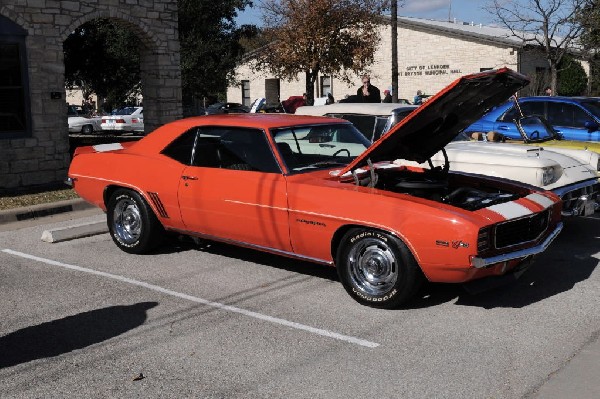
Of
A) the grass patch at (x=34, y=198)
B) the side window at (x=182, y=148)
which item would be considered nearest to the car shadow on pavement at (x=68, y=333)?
the side window at (x=182, y=148)

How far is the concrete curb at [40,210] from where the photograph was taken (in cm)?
906

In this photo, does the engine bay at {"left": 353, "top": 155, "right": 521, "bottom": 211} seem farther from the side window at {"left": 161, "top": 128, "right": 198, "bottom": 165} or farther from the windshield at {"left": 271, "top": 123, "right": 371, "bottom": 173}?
the side window at {"left": 161, "top": 128, "right": 198, "bottom": 165}

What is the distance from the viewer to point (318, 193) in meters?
5.38

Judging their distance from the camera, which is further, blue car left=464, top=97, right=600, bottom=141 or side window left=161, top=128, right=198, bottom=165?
blue car left=464, top=97, right=600, bottom=141

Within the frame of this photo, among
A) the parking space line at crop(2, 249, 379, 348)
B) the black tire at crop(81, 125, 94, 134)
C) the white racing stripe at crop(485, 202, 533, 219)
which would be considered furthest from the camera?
the black tire at crop(81, 125, 94, 134)

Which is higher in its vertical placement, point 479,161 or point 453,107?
point 453,107

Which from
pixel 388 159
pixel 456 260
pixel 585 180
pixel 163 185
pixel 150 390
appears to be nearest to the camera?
pixel 150 390

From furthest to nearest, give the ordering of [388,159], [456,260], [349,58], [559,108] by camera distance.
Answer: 1. [349,58]
2. [559,108]
3. [388,159]
4. [456,260]

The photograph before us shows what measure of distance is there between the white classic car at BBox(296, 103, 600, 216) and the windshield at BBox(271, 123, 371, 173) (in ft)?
2.45

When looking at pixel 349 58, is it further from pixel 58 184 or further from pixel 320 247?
pixel 320 247

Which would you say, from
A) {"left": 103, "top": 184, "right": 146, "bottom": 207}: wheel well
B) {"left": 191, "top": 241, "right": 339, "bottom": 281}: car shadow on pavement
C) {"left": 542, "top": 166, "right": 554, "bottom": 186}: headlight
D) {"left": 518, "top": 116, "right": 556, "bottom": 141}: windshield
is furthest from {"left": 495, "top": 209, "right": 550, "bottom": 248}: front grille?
Answer: {"left": 518, "top": 116, "right": 556, "bottom": 141}: windshield

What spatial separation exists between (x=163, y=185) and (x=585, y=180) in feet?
15.5

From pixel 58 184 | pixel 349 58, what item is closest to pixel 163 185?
pixel 58 184

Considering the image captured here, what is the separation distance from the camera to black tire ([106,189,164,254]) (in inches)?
267
